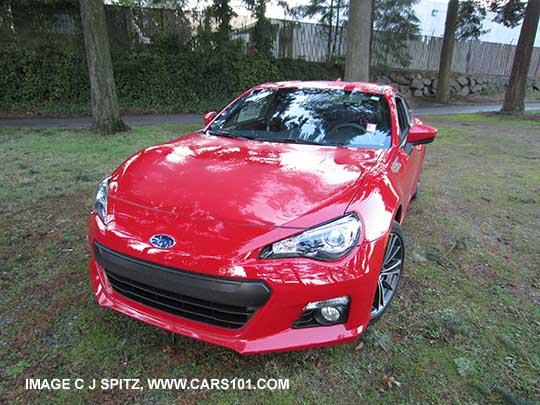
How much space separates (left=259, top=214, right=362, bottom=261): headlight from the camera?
5.79 feet

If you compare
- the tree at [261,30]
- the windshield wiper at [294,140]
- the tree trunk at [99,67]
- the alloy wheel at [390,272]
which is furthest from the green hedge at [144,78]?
the alloy wheel at [390,272]

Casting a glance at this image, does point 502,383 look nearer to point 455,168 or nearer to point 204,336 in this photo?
point 204,336

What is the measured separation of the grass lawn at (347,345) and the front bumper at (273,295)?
25 cm

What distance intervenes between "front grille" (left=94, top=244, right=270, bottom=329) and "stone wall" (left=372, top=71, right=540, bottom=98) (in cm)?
1795

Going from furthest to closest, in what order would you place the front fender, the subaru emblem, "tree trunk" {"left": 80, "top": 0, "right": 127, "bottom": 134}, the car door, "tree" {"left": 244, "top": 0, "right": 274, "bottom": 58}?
"tree" {"left": 244, "top": 0, "right": 274, "bottom": 58} → "tree trunk" {"left": 80, "top": 0, "right": 127, "bottom": 134} → the car door → the front fender → the subaru emblem

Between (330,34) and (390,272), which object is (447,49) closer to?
(330,34)

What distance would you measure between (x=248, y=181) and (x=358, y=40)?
8023 millimetres

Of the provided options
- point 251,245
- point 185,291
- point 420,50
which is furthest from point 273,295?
point 420,50

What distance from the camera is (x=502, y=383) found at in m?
1.94

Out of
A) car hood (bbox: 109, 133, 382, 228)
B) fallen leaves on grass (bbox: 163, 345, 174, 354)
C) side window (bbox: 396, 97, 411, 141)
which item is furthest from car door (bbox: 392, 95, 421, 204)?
fallen leaves on grass (bbox: 163, 345, 174, 354)

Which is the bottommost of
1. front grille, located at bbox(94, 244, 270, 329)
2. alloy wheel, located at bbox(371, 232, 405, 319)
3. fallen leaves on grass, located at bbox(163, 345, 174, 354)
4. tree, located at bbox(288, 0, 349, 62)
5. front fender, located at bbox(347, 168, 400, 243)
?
fallen leaves on grass, located at bbox(163, 345, 174, 354)

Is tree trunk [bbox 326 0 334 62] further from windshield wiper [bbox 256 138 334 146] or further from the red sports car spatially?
the red sports car

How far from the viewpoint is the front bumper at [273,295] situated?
5.62 feet

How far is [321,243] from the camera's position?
1801 mm
